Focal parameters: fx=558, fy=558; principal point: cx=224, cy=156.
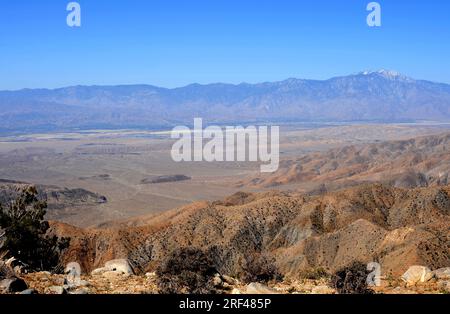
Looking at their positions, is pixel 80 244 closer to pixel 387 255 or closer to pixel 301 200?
pixel 301 200

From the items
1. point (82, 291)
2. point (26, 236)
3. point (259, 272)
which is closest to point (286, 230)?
point (26, 236)

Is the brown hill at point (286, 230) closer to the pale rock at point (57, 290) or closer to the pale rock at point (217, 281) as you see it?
the pale rock at point (217, 281)

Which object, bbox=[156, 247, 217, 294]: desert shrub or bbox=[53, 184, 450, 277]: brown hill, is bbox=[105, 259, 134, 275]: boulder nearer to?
bbox=[156, 247, 217, 294]: desert shrub

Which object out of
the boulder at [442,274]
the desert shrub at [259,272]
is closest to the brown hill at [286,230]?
the boulder at [442,274]

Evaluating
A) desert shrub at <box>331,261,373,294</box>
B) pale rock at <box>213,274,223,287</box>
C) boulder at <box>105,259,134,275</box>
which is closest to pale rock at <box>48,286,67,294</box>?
pale rock at <box>213,274,223,287</box>
